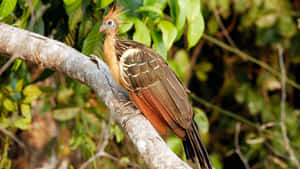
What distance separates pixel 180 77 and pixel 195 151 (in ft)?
2.10

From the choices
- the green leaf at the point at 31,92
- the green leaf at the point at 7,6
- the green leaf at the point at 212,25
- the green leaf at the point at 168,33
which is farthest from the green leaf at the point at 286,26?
the green leaf at the point at 7,6

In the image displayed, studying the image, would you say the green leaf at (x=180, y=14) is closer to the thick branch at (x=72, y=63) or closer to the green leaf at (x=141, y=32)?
the green leaf at (x=141, y=32)

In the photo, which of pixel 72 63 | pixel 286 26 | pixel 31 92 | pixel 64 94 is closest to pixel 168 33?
pixel 72 63

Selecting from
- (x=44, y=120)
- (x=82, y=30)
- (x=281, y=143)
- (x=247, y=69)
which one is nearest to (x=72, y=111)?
(x=82, y=30)

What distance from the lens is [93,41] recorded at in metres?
2.08

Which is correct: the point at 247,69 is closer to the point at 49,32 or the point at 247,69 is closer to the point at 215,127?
the point at 215,127

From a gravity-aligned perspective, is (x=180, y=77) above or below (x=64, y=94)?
above

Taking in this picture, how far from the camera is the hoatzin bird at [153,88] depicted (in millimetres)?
1780

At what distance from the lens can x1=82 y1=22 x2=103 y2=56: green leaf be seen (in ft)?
6.73

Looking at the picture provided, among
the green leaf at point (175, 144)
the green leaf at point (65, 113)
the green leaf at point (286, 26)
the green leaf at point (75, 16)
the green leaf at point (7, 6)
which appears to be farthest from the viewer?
the green leaf at point (286, 26)

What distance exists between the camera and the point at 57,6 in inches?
86.4

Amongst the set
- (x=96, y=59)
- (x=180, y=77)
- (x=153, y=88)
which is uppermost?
(x=96, y=59)

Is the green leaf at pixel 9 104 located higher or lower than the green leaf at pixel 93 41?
lower

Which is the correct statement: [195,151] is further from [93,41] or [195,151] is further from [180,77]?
[93,41]
